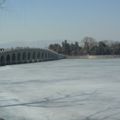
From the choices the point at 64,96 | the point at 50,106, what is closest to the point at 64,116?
the point at 50,106

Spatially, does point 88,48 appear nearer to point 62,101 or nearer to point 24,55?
point 24,55

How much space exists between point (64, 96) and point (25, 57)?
96368 mm

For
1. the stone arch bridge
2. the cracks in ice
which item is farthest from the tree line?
the cracks in ice

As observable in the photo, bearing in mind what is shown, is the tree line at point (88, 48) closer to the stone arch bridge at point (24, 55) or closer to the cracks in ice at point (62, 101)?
the stone arch bridge at point (24, 55)

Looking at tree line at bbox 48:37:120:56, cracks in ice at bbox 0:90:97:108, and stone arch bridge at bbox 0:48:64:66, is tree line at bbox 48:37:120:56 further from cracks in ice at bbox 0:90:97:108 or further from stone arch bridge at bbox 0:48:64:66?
cracks in ice at bbox 0:90:97:108

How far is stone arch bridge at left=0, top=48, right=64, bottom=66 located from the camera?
331ft

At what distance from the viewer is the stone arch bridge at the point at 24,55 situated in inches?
3967

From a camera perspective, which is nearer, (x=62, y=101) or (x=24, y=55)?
(x=62, y=101)

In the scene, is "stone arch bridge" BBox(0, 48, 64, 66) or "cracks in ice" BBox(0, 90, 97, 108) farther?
"stone arch bridge" BBox(0, 48, 64, 66)

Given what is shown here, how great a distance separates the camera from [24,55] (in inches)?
4478


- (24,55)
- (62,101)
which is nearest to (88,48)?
(24,55)

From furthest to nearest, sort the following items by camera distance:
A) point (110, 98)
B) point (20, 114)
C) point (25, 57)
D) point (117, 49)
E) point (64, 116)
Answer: point (117, 49) → point (25, 57) → point (110, 98) → point (20, 114) → point (64, 116)

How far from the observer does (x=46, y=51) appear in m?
124

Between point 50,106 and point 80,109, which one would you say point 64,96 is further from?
point 80,109
